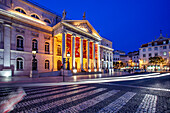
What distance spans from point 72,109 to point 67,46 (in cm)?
2198

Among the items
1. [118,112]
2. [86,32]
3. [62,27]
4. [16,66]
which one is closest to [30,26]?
[62,27]

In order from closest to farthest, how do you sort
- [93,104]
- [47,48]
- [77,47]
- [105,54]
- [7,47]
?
[93,104] → [7,47] → [47,48] → [77,47] → [105,54]

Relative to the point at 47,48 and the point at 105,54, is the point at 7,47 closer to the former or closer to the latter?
the point at 47,48

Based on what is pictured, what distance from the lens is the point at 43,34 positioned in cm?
2469

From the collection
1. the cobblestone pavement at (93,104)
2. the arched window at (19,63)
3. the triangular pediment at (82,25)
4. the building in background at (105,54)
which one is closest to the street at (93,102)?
the cobblestone pavement at (93,104)

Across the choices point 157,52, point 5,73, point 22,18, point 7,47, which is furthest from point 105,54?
point 5,73

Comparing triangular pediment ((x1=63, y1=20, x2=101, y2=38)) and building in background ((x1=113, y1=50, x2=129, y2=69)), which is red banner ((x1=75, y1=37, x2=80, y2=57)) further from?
building in background ((x1=113, y1=50, x2=129, y2=69))

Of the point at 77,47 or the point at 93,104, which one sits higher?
the point at 77,47

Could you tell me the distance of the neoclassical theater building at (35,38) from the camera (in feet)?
58.6

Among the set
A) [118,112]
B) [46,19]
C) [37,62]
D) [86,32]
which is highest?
[46,19]

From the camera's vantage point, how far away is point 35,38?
911 inches

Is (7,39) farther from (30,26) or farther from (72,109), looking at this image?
(72,109)

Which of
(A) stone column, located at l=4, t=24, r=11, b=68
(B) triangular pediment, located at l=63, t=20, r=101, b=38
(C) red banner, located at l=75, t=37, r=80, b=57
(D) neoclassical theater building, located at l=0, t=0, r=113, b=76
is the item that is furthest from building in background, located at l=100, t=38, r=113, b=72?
(A) stone column, located at l=4, t=24, r=11, b=68

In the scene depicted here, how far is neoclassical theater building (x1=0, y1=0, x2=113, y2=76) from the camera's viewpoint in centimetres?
1788
